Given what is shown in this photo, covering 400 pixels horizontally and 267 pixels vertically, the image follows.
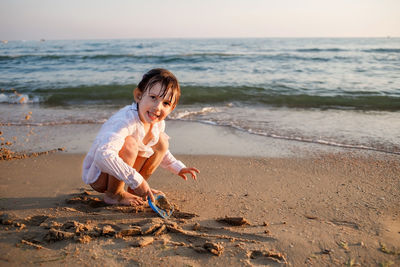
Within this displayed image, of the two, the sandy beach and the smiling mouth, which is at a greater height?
the smiling mouth

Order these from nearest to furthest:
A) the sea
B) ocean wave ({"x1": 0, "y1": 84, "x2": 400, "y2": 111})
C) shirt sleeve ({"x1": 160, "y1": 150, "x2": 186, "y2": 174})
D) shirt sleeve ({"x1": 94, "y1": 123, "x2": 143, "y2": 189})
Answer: shirt sleeve ({"x1": 94, "y1": 123, "x2": 143, "y2": 189})
shirt sleeve ({"x1": 160, "y1": 150, "x2": 186, "y2": 174})
the sea
ocean wave ({"x1": 0, "y1": 84, "x2": 400, "y2": 111})

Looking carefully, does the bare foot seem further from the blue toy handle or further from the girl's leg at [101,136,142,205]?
the blue toy handle

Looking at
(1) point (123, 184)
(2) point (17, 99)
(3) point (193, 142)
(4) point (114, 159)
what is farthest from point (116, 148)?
(2) point (17, 99)

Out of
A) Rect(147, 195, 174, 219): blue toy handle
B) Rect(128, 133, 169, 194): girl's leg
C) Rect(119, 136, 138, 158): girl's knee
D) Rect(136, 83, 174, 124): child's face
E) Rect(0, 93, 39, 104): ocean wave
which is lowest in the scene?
Rect(147, 195, 174, 219): blue toy handle

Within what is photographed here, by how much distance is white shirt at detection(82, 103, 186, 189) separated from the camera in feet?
6.63

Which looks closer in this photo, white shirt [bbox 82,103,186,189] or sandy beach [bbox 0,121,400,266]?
sandy beach [bbox 0,121,400,266]

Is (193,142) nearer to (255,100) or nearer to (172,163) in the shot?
(172,163)

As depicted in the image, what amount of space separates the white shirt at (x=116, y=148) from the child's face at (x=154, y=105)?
74 mm

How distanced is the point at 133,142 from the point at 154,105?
305 mm

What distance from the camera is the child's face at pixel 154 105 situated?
2.13 meters

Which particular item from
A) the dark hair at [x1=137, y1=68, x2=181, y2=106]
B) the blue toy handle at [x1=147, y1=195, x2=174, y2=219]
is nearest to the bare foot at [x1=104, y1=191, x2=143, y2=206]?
the blue toy handle at [x1=147, y1=195, x2=174, y2=219]

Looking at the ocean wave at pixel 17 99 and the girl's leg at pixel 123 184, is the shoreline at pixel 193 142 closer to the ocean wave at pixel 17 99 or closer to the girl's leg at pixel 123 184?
the girl's leg at pixel 123 184

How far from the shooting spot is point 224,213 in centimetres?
233

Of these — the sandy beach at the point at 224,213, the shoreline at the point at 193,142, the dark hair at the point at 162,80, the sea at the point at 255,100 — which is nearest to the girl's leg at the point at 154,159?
the sandy beach at the point at 224,213
